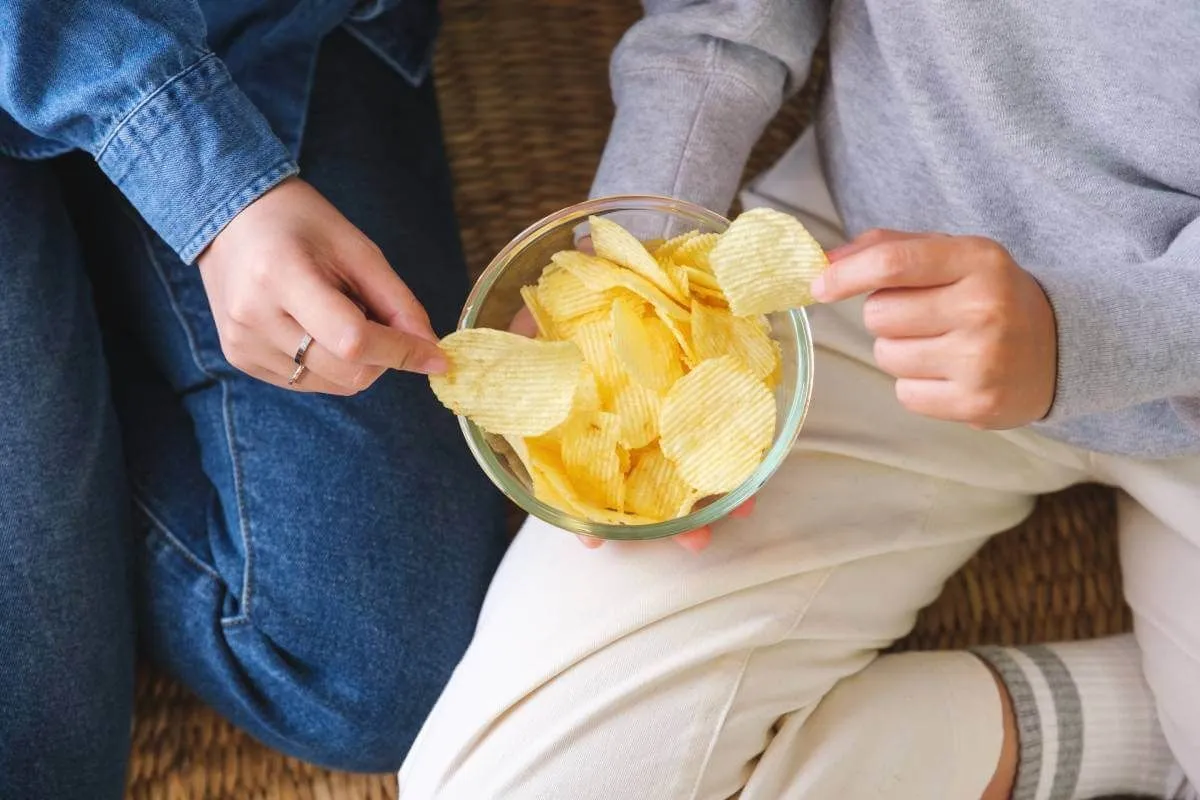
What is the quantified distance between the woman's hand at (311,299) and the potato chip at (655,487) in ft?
0.39

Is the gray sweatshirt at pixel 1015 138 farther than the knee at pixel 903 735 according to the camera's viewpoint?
No

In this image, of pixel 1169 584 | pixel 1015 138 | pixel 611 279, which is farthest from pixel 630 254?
pixel 1169 584

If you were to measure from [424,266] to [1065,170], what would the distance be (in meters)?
0.41

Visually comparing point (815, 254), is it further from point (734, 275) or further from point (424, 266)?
point (424, 266)

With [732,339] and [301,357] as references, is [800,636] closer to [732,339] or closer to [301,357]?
[732,339]

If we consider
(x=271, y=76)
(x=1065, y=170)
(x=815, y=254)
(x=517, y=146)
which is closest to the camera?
(x=815, y=254)

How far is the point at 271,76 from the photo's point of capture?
687 mm

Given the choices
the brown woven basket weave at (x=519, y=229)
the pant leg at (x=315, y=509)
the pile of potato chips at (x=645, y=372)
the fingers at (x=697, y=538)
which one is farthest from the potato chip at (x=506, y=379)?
the brown woven basket weave at (x=519, y=229)

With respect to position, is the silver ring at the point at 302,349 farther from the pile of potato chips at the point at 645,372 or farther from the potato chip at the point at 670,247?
the potato chip at the point at 670,247

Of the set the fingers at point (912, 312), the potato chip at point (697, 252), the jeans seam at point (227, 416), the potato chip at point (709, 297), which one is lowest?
the jeans seam at point (227, 416)

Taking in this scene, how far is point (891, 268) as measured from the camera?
0.45m

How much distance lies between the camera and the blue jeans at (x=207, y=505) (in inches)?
26.0

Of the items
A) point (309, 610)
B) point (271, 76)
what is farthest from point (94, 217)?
point (309, 610)

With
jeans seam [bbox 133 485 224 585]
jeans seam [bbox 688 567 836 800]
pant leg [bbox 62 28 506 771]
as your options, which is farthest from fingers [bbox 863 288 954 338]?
jeans seam [bbox 133 485 224 585]
